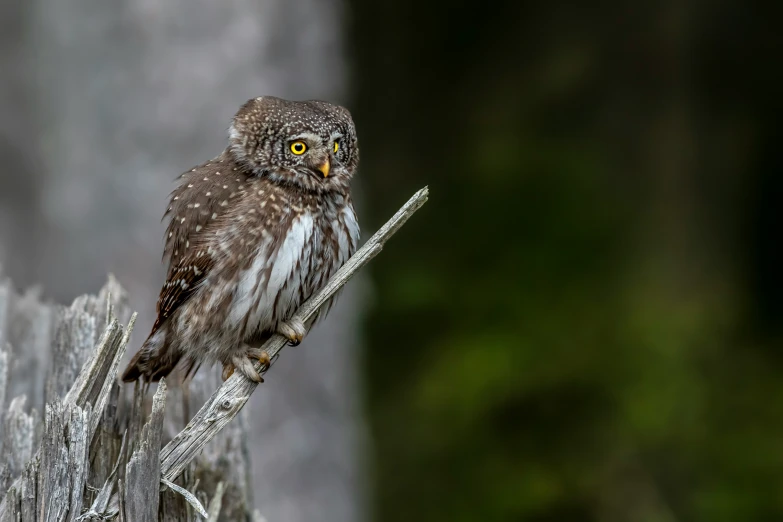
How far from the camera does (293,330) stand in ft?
7.84

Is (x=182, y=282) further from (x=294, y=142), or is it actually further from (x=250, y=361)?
(x=294, y=142)

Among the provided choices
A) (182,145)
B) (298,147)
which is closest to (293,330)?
(298,147)

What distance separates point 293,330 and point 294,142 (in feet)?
1.77

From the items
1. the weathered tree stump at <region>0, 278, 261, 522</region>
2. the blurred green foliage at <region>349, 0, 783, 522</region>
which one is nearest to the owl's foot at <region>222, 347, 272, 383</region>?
the weathered tree stump at <region>0, 278, 261, 522</region>

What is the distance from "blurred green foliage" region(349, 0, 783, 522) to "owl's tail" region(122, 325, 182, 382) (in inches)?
120

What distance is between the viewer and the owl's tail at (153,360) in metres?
2.51

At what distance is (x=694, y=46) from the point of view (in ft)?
18.1

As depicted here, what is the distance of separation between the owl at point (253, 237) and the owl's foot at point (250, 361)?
53mm

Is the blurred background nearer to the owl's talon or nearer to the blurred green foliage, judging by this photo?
the blurred green foliage

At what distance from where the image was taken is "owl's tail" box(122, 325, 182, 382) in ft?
8.24

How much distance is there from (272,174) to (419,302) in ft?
10.7

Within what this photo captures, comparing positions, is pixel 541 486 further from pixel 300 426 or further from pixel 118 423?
pixel 118 423

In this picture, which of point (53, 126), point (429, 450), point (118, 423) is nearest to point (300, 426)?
point (429, 450)

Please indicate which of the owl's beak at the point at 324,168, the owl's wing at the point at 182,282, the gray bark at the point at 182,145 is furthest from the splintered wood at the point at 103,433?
the gray bark at the point at 182,145
